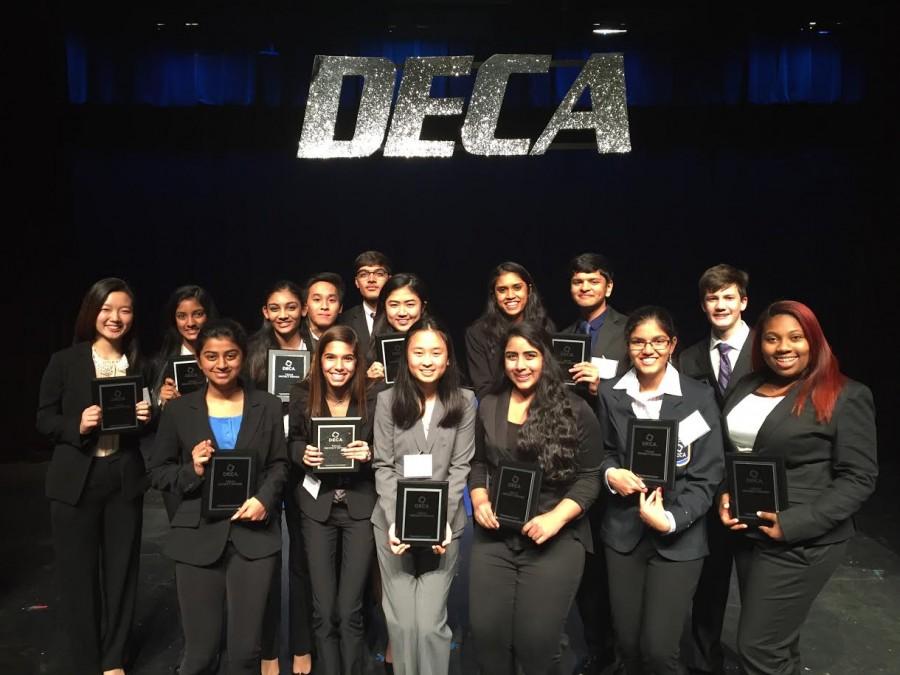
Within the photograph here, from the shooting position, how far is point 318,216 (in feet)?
24.1

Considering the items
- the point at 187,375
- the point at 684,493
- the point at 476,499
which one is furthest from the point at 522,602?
the point at 187,375

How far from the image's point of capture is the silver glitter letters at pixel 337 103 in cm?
628

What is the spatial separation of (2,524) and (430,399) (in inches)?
159

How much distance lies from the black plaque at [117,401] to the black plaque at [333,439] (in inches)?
32.4

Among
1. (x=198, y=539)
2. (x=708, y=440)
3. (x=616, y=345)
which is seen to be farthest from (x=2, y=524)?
(x=708, y=440)

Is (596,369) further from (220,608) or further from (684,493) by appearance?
(220,608)

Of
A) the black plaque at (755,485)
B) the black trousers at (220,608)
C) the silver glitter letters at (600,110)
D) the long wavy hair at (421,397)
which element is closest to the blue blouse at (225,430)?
the black trousers at (220,608)

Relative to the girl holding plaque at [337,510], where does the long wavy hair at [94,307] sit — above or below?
above

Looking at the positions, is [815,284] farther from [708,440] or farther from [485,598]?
[485,598]

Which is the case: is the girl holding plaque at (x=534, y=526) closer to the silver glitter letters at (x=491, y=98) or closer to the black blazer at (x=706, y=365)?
the black blazer at (x=706, y=365)

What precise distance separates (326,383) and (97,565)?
51.5 inches

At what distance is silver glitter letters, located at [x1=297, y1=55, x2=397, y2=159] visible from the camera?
6.28m

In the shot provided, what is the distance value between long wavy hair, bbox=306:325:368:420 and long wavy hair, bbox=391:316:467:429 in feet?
0.70

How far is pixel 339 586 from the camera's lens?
11.1 ft
